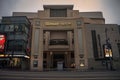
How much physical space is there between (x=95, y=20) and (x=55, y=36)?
12.5 m

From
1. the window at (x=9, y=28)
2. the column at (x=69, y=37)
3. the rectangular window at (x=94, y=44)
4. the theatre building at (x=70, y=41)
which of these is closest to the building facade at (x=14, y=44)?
the window at (x=9, y=28)

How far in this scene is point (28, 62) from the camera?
1098 inches

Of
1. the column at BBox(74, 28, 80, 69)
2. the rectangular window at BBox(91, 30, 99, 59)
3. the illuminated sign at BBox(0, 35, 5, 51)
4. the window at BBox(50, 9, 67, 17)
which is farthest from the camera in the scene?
the window at BBox(50, 9, 67, 17)

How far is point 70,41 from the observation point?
1138 inches

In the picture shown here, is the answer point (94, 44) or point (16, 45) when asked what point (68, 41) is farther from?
point (16, 45)

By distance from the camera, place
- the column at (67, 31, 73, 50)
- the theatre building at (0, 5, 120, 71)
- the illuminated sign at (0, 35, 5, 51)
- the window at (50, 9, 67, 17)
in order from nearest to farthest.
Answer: the illuminated sign at (0, 35, 5, 51) → the theatre building at (0, 5, 120, 71) → the column at (67, 31, 73, 50) → the window at (50, 9, 67, 17)

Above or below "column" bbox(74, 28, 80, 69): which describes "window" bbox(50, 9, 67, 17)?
above

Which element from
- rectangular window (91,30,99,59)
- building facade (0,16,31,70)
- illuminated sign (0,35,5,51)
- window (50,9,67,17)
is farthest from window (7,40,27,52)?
rectangular window (91,30,99,59)

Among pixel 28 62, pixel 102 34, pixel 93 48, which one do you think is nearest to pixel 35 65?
pixel 28 62

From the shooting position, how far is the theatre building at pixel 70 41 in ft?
88.7

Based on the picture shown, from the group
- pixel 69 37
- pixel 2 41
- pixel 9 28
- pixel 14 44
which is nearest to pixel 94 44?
pixel 69 37

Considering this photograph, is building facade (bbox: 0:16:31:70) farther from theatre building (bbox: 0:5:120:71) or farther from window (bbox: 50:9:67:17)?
window (bbox: 50:9:67:17)

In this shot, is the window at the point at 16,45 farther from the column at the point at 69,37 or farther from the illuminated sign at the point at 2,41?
the column at the point at 69,37

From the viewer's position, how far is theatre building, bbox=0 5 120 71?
88.7 ft
